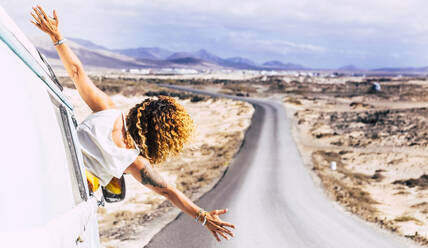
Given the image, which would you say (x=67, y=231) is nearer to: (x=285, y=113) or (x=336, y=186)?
(x=336, y=186)

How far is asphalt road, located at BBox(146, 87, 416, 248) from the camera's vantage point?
9.05 m

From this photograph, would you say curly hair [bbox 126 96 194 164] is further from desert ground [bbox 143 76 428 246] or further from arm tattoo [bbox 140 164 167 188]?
desert ground [bbox 143 76 428 246]

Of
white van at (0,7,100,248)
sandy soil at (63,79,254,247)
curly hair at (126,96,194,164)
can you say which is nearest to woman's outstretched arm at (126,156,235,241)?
curly hair at (126,96,194,164)

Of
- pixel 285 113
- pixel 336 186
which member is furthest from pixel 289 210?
pixel 285 113

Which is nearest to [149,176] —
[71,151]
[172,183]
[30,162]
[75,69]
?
[71,151]

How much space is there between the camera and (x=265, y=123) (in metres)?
37.8

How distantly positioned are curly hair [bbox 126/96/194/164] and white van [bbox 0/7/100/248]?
26.7 inches

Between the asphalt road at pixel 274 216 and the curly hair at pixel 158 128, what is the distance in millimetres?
5825

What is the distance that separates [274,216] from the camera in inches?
460

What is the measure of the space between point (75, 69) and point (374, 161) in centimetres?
2800

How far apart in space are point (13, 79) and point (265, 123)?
3687 centimetres

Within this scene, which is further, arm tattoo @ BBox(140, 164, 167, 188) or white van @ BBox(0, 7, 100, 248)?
arm tattoo @ BBox(140, 164, 167, 188)

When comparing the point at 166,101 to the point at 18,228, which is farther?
the point at 166,101

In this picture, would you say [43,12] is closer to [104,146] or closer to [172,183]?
[104,146]
